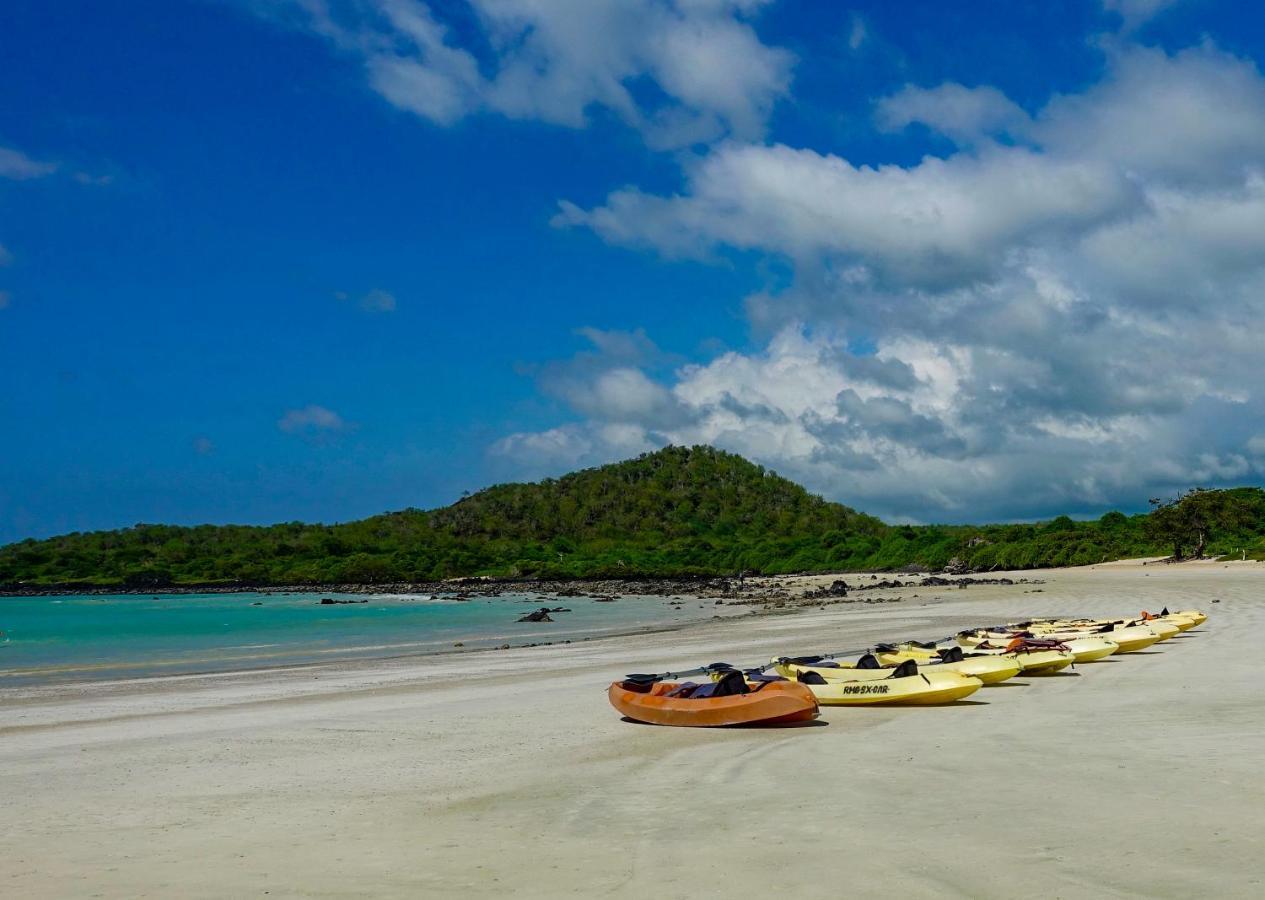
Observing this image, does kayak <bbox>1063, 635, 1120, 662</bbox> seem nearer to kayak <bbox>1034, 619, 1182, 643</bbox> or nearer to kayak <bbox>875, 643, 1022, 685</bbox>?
kayak <bbox>1034, 619, 1182, 643</bbox>

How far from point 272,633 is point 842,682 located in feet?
116

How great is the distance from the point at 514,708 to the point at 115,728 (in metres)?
6.42

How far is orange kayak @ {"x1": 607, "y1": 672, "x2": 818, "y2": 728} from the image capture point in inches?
556

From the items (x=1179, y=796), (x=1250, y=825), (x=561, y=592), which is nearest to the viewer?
(x=1250, y=825)

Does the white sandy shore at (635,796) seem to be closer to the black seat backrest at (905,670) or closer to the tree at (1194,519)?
the black seat backrest at (905,670)

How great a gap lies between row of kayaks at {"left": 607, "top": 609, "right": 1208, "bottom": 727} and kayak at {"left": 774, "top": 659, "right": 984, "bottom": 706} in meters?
0.02

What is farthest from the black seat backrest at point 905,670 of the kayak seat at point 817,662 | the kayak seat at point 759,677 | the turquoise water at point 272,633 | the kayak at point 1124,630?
the turquoise water at point 272,633

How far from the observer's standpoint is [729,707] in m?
14.3

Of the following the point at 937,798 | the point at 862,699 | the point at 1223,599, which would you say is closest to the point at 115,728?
the point at 862,699

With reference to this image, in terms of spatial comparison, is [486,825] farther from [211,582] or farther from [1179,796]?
[211,582]

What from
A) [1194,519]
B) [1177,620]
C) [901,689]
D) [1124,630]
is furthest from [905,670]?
[1194,519]

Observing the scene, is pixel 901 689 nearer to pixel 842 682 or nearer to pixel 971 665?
pixel 842 682

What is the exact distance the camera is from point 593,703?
704 inches

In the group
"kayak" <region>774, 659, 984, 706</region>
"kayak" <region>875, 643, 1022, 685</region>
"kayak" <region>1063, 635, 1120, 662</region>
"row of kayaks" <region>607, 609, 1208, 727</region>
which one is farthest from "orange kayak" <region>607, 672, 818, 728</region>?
"kayak" <region>1063, 635, 1120, 662</region>
